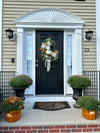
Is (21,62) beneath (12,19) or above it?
beneath

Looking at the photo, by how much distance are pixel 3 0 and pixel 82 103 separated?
3563 millimetres

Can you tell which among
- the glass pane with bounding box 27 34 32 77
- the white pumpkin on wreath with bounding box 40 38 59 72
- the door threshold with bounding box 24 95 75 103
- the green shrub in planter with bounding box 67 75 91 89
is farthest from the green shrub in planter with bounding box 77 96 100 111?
the glass pane with bounding box 27 34 32 77

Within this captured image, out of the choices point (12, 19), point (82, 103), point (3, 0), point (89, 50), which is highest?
point (3, 0)

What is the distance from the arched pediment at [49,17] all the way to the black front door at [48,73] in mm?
371

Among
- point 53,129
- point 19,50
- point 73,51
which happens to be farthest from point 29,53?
point 53,129

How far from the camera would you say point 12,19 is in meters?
3.15

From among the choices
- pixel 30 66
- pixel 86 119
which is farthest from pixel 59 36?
pixel 86 119

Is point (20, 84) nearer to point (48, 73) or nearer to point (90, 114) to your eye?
point (48, 73)

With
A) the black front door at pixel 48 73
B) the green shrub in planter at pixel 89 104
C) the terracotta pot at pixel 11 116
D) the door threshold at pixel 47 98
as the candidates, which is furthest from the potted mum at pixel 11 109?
the black front door at pixel 48 73

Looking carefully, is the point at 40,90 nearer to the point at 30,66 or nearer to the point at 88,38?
the point at 30,66

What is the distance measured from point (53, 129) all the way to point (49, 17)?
289 centimetres

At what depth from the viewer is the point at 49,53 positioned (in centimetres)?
320

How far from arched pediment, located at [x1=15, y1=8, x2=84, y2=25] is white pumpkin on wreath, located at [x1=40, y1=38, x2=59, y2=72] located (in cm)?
Result: 59

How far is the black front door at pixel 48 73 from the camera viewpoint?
10.8 ft
